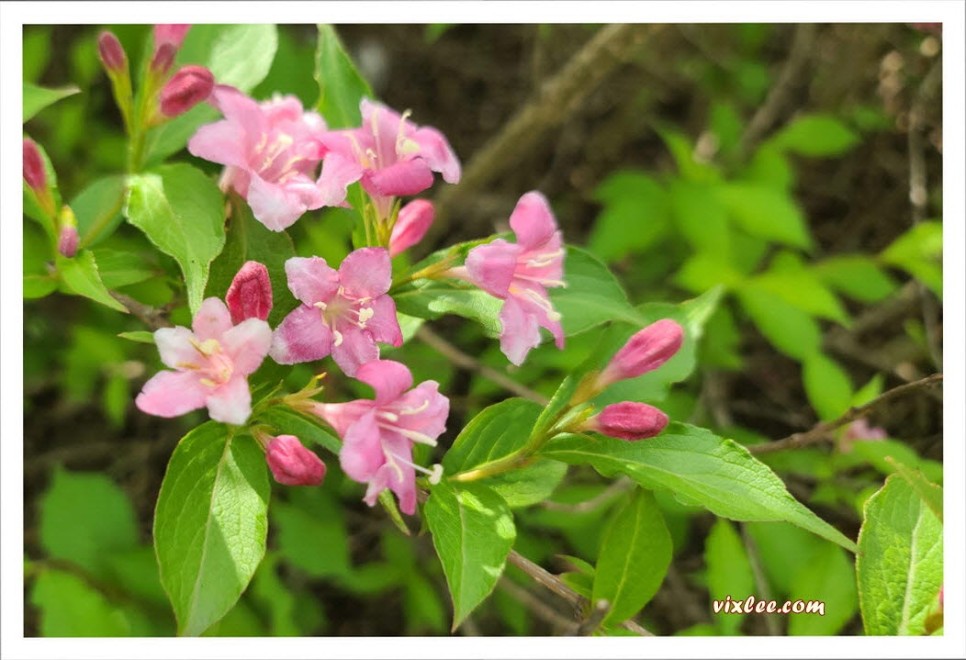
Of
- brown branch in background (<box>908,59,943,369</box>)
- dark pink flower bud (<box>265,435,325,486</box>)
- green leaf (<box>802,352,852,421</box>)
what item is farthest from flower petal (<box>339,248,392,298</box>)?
brown branch in background (<box>908,59,943,369</box>)

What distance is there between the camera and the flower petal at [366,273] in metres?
1.19

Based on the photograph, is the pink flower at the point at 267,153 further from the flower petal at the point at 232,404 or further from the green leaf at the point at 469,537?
the green leaf at the point at 469,537

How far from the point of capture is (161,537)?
3.88 ft

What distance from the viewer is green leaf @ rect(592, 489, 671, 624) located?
4.56ft

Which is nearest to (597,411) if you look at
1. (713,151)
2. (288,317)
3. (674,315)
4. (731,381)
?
(674,315)

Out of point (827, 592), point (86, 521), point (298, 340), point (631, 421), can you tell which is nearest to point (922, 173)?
point (827, 592)

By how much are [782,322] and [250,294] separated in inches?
49.0

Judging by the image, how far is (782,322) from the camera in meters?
1.98

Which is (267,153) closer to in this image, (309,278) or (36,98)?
(309,278)

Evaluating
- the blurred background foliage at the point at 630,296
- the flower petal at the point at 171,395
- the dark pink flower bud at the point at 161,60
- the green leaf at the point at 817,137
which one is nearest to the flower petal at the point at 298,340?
the flower petal at the point at 171,395

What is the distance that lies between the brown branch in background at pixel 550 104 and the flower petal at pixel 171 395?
132 centimetres

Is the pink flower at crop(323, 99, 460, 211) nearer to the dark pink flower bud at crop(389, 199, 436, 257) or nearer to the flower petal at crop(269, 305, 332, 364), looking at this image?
the dark pink flower bud at crop(389, 199, 436, 257)

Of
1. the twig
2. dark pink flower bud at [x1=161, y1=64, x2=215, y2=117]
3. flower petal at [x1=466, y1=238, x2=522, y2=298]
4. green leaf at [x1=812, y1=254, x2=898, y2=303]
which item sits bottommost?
the twig

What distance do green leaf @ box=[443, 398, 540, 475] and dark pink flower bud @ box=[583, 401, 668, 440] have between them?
15 cm
